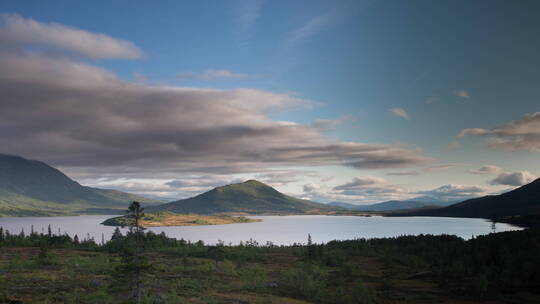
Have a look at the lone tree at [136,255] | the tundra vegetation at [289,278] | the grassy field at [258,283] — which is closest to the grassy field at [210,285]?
the grassy field at [258,283]

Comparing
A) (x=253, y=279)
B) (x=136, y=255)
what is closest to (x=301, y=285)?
(x=253, y=279)

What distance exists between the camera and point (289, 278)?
92.5 metres

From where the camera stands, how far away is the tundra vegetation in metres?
60.5

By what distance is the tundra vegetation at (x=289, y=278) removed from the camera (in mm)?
60469

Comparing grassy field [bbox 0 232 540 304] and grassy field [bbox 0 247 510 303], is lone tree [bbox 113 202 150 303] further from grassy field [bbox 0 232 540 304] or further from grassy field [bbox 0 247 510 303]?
grassy field [bbox 0 247 510 303]

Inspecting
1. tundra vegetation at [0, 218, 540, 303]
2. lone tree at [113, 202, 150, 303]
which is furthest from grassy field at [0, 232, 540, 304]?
lone tree at [113, 202, 150, 303]

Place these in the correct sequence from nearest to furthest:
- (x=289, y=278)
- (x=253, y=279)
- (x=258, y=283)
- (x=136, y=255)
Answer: (x=136, y=255), (x=258, y=283), (x=289, y=278), (x=253, y=279)

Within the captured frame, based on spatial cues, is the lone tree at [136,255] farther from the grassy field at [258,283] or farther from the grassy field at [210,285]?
the grassy field at [210,285]

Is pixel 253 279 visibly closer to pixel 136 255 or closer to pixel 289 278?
pixel 289 278

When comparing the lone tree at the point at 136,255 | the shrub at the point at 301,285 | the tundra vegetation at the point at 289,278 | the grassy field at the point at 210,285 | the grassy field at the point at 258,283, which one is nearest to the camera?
the lone tree at the point at 136,255

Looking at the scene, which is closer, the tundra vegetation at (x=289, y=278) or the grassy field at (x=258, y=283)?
the tundra vegetation at (x=289, y=278)

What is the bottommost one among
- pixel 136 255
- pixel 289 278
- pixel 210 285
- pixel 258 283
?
pixel 289 278

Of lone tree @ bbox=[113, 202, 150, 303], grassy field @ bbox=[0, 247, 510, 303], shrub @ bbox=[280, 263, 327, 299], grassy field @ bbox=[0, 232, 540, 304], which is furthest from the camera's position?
shrub @ bbox=[280, 263, 327, 299]

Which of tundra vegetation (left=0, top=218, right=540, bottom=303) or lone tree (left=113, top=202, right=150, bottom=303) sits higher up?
lone tree (left=113, top=202, right=150, bottom=303)
